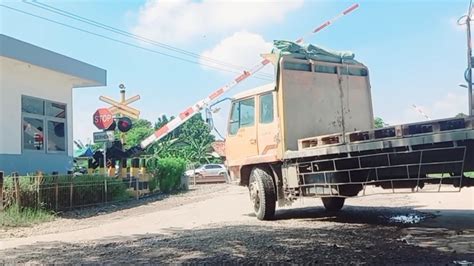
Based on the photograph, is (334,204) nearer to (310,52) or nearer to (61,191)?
(310,52)

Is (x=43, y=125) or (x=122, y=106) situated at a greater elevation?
(x=122, y=106)

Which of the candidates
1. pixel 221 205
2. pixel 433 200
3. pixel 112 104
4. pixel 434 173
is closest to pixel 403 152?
pixel 434 173

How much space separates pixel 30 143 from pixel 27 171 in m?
0.93

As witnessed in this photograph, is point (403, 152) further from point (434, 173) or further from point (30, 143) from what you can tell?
point (30, 143)

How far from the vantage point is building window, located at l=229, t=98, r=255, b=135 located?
37.2 ft

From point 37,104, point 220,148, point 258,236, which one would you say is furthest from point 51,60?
point 258,236

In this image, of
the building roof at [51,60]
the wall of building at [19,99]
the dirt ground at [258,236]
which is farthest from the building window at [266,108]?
the wall of building at [19,99]

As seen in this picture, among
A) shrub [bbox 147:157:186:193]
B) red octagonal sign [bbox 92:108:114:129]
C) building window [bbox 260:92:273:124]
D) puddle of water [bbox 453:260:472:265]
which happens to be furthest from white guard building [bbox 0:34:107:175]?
puddle of water [bbox 453:260:472:265]

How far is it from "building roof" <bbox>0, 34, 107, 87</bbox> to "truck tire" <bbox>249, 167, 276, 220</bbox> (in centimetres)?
848

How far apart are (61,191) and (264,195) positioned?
619 cm

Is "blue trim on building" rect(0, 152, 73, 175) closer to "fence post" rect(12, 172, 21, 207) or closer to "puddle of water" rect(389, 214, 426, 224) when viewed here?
"fence post" rect(12, 172, 21, 207)

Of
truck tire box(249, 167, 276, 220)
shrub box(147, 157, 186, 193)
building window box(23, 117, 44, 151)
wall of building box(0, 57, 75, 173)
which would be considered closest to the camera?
truck tire box(249, 167, 276, 220)

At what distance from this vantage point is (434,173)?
821cm

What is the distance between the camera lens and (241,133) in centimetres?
1160
